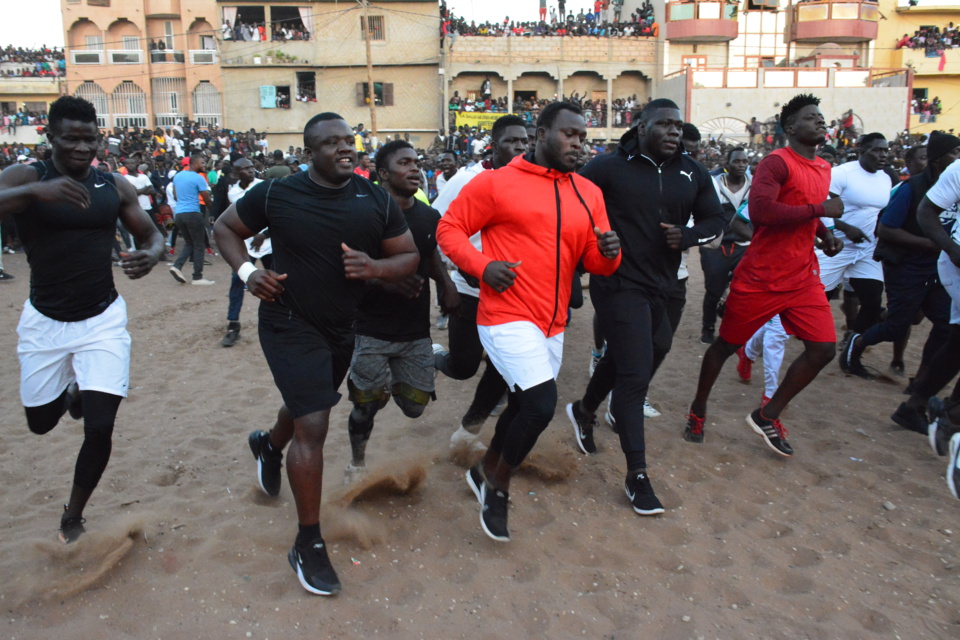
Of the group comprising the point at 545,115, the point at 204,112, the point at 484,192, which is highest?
the point at 204,112

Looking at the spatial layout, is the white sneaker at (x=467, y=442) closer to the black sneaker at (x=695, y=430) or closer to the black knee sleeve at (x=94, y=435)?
the black sneaker at (x=695, y=430)

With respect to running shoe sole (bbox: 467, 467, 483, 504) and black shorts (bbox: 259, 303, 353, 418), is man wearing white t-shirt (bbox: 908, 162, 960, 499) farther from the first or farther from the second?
black shorts (bbox: 259, 303, 353, 418)

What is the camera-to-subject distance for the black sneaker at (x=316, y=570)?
3094 mm

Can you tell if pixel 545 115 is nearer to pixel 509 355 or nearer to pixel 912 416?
pixel 509 355

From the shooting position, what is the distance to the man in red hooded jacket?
3443mm

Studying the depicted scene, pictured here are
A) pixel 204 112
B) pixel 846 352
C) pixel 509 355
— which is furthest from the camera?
pixel 204 112

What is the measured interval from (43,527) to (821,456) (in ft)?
15.3

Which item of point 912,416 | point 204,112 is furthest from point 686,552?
point 204,112

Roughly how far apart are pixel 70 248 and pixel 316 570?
1.91 metres

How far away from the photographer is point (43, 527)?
3.79 meters

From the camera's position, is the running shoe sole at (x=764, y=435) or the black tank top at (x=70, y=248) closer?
the black tank top at (x=70, y=248)

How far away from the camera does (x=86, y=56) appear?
4194 centimetres

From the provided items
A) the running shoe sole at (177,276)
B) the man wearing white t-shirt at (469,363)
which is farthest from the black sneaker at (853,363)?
the running shoe sole at (177,276)

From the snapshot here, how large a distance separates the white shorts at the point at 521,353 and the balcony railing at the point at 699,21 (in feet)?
135
